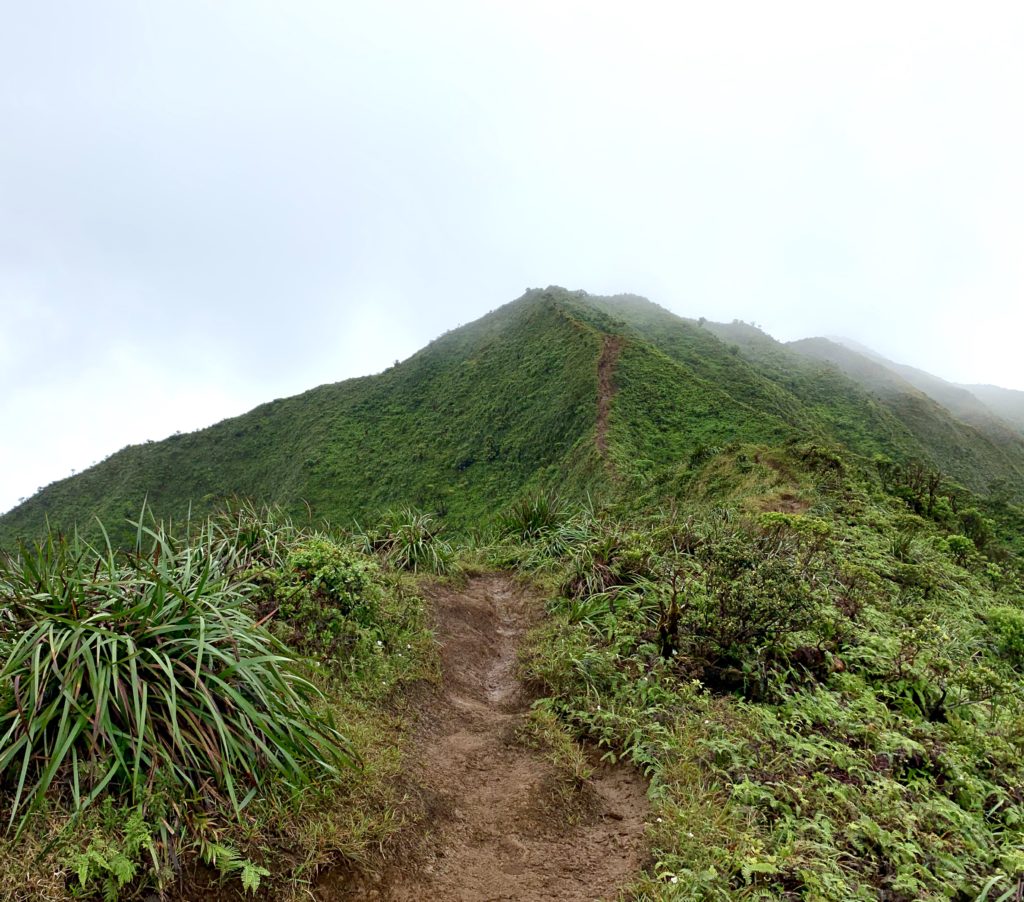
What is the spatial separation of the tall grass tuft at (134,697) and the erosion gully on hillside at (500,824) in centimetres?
71

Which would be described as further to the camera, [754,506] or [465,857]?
[754,506]

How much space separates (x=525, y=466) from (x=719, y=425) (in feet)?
31.7

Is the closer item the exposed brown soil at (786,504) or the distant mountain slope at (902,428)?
the exposed brown soil at (786,504)

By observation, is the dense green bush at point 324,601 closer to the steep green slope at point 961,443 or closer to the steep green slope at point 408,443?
the steep green slope at point 408,443

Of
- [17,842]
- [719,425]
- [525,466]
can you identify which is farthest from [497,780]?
[525,466]

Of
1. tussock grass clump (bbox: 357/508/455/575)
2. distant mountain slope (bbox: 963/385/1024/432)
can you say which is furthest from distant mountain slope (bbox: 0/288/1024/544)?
distant mountain slope (bbox: 963/385/1024/432)

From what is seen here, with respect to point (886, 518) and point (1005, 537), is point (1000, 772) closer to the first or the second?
point (886, 518)

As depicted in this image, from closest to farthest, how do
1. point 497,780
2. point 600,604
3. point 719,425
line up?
point 497,780
point 600,604
point 719,425

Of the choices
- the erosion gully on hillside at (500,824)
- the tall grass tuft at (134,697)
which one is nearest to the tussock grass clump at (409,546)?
the erosion gully on hillside at (500,824)

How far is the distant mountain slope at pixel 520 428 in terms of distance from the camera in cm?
2630

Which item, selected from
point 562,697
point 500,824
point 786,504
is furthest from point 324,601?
point 786,504

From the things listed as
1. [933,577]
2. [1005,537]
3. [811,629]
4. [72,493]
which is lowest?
[1005,537]

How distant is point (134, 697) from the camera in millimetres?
2834

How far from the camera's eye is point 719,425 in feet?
80.7
